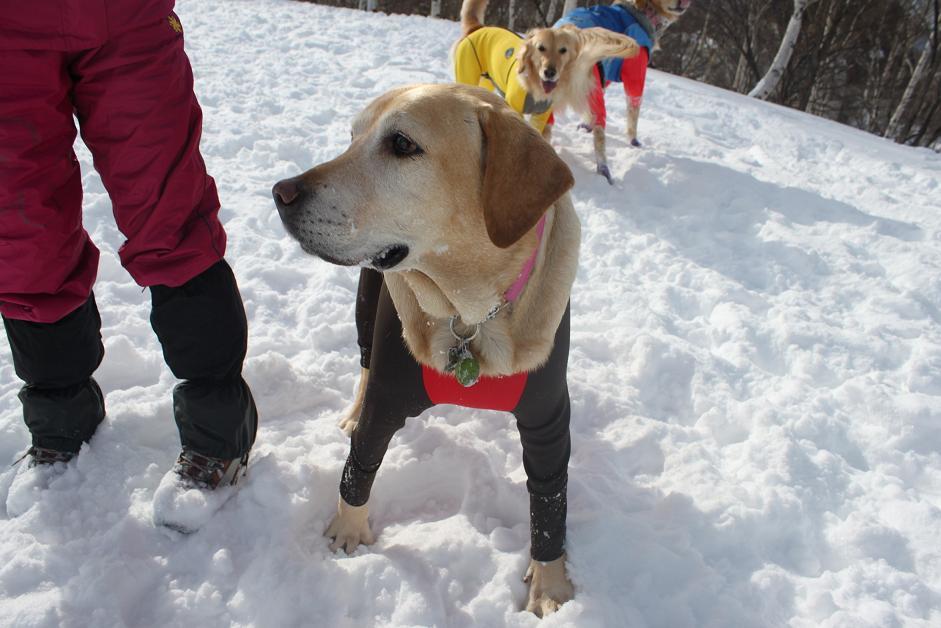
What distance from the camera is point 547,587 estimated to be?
6.22 ft

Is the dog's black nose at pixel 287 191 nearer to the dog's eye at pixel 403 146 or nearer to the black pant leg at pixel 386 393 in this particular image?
the dog's eye at pixel 403 146

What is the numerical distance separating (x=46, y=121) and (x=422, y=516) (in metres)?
1.75

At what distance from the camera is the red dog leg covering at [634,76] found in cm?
546

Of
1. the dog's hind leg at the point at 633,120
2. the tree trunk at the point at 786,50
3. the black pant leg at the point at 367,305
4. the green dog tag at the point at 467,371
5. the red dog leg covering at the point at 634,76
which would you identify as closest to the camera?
the green dog tag at the point at 467,371

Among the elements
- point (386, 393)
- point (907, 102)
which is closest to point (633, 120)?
point (386, 393)

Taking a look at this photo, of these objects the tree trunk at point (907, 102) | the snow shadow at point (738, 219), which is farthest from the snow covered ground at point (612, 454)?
the tree trunk at point (907, 102)

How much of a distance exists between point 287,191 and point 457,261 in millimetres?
509

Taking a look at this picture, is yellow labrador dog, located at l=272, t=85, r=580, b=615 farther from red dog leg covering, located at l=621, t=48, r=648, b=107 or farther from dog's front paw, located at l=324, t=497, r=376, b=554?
red dog leg covering, located at l=621, t=48, r=648, b=107

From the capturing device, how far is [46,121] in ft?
5.08

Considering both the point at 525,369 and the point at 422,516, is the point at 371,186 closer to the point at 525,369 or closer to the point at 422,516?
the point at 525,369

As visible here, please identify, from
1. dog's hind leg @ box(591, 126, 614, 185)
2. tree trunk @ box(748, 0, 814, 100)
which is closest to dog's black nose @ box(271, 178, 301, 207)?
dog's hind leg @ box(591, 126, 614, 185)

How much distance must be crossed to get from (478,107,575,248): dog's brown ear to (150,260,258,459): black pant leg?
98 centimetres

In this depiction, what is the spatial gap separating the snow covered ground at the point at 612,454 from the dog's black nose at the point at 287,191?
1.10 metres

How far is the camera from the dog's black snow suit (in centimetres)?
176
